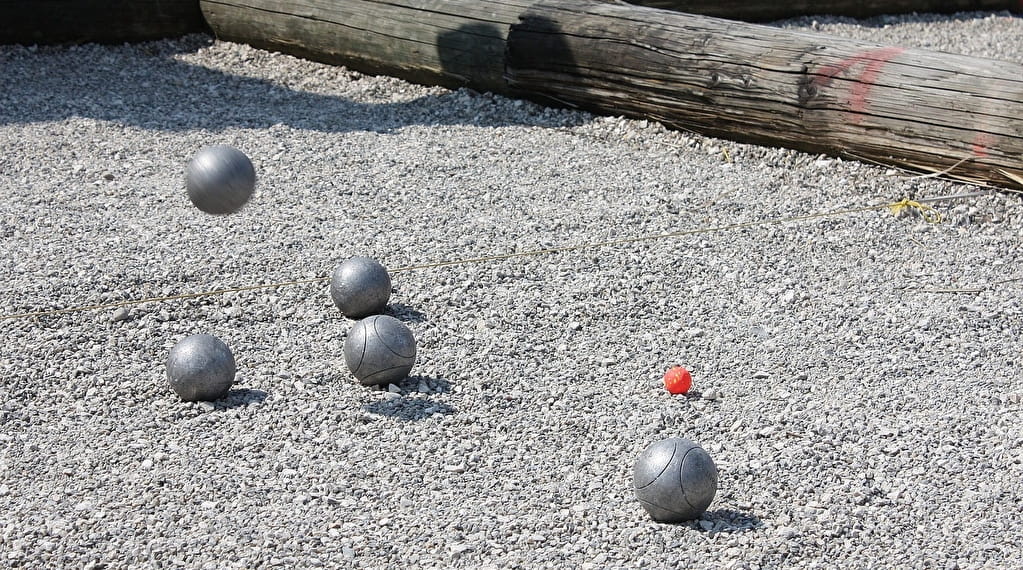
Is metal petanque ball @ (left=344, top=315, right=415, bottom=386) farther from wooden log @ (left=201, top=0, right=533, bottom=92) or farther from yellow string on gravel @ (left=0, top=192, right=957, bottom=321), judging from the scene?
wooden log @ (left=201, top=0, right=533, bottom=92)

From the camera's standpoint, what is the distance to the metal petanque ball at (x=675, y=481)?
3.68 metres

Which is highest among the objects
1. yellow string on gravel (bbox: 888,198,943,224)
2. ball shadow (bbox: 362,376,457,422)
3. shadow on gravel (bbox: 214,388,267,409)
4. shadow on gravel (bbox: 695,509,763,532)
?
shadow on gravel (bbox: 695,509,763,532)

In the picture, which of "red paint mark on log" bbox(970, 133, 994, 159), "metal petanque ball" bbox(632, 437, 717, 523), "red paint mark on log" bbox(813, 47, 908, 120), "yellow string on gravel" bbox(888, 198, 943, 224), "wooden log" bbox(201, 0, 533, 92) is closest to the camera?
"metal petanque ball" bbox(632, 437, 717, 523)

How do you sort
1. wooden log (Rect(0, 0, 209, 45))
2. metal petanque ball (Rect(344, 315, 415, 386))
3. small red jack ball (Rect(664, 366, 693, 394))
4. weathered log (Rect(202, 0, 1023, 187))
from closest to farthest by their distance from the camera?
metal petanque ball (Rect(344, 315, 415, 386))
small red jack ball (Rect(664, 366, 693, 394))
weathered log (Rect(202, 0, 1023, 187))
wooden log (Rect(0, 0, 209, 45))

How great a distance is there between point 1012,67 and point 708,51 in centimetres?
213

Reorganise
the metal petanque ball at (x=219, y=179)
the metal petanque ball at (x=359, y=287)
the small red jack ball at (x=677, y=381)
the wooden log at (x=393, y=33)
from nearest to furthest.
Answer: the small red jack ball at (x=677, y=381) → the metal petanque ball at (x=219, y=179) → the metal petanque ball at (x=359, y=287) → the wooden log at (x=393, y=33)

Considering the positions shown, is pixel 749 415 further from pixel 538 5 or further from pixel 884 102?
pixel 538 5

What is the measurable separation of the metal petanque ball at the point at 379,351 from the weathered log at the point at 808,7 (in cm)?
735

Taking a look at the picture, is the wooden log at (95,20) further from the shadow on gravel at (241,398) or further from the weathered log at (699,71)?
the shadow on gravel at (241,398)

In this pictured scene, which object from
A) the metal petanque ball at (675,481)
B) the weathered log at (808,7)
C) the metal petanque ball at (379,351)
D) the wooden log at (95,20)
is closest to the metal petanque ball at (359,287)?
the metal petanque ball at (379,351)

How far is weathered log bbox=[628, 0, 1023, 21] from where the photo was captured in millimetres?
11297

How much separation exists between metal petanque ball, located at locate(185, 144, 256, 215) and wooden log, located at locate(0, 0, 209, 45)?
595 centimetres

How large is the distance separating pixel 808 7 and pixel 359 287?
844 centimetres

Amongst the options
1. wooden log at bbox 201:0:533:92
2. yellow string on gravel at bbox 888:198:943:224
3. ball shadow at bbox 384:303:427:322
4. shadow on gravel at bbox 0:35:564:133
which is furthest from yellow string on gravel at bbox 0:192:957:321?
wooden log at bbox 201:0:533:92
